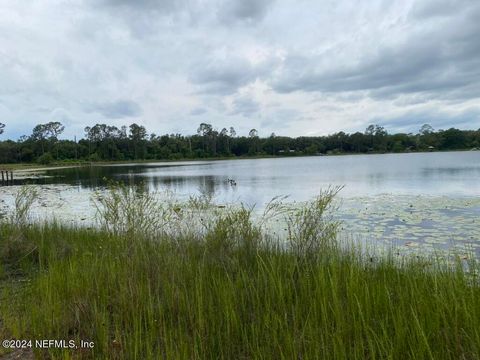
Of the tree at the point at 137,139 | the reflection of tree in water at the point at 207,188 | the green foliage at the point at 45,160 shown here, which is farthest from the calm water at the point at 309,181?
the tree at the point at 137,139

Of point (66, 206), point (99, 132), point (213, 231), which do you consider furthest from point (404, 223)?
point (99, 132)

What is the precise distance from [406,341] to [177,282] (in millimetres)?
2671

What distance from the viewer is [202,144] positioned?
473ft

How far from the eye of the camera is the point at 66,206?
17250mm

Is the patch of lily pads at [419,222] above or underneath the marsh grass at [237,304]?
underneath

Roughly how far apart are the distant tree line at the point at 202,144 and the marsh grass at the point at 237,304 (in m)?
107

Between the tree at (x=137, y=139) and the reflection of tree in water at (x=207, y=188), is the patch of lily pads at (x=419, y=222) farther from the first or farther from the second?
the tree at (x=137, y=139)

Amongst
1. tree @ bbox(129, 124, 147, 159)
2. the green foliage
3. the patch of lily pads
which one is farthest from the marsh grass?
tree @ bbox(129, 124, 147, 159)

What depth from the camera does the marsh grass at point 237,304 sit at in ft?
9.98

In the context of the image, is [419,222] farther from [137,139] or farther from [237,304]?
[137,139]

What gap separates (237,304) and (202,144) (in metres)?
142

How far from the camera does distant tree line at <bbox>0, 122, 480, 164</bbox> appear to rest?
364 ft

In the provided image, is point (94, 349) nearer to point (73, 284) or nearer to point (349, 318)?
point (73, 284)

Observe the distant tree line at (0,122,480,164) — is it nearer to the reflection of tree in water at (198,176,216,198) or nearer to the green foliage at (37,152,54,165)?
the green foliage at (37,152,54,165)
